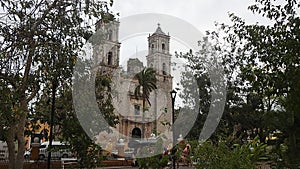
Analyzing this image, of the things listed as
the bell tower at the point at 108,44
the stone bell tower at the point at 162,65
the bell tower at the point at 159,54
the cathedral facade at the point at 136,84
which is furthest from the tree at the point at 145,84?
the bell tower at the point at 108,44

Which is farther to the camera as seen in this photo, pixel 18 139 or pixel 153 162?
pixel 18 139

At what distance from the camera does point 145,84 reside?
2255cm

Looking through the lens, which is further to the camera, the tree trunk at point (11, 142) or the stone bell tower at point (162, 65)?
the stone bell tower at point (162, 65)

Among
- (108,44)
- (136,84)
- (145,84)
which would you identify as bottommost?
(108,44)

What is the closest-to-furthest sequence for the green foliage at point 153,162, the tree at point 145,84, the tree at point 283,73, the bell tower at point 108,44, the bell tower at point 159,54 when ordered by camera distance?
the tree at point 283,73, the green foliage at point 153,162, the bell tower at point 108,44, the bell tower at point 159,54, the tree at point 145,84

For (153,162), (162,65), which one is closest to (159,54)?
(162,65)

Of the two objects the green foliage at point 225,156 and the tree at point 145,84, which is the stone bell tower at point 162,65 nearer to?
the tree at point 145,84

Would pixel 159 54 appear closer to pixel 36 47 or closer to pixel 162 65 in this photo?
pixel 162 65

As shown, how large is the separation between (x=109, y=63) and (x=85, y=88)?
2916 millimetres

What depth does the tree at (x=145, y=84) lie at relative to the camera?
21.1 meters

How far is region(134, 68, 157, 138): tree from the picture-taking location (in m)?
21.1

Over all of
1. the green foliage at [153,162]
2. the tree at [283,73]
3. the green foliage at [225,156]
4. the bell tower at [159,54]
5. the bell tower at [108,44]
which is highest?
the bell tower at [159,54]

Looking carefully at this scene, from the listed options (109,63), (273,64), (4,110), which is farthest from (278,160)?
(109,63)

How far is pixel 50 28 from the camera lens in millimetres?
7891
